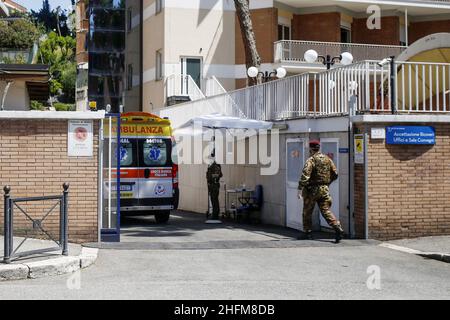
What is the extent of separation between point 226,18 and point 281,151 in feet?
51.3

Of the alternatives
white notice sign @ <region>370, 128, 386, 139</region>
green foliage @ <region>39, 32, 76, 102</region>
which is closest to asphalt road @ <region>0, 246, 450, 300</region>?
white notice sign @ <region>370, 128, 386, 139</region>

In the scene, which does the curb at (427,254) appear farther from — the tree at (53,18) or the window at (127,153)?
the tree at (53,18)

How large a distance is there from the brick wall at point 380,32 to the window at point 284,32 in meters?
3.32

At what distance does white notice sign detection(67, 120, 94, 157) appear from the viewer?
1145cm

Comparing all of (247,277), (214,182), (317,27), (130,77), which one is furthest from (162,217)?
(130,77)

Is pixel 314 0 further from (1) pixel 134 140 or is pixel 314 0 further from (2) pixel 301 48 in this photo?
(1) pixel 134 140

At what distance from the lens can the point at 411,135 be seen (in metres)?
12.4

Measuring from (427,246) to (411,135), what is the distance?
6.98ft

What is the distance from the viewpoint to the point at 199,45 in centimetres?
2955

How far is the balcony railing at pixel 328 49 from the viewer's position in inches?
1136

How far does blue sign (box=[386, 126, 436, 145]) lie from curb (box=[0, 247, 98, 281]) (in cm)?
608

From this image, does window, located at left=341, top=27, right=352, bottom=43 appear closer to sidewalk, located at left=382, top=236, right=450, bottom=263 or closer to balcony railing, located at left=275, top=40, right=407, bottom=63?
balcony railing, located at left=275, top=40, right=407, bottom=63

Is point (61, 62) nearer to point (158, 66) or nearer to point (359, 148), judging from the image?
point (158, 66)

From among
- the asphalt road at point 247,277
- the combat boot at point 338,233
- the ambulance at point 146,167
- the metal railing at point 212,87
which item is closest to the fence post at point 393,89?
the combat boot at point 338,233
